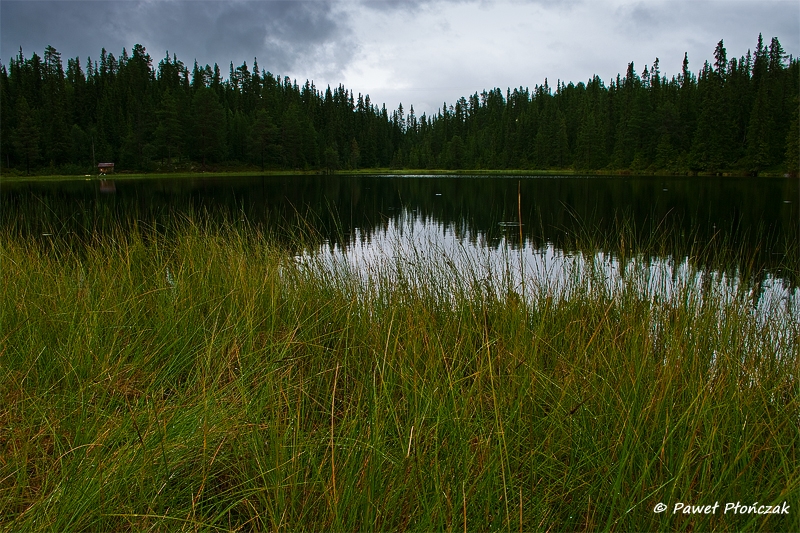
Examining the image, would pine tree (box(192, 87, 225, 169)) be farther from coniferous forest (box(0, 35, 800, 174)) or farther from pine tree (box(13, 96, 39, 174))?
pine tree (box(13, 96, 39, 174))

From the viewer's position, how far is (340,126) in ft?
299

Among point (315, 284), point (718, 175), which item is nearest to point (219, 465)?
point (315, 284)

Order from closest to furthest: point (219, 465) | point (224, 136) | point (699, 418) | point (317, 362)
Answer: point (699, 418) < point (219, 465) < point (317, 362) < point (224, 136)

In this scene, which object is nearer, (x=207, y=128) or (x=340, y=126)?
(x=207, y=128)

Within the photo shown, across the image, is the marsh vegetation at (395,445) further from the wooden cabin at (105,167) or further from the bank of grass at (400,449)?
the wooden cabin at (105,167)

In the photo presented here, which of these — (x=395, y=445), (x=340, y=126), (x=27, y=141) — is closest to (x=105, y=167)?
(x=27, y=141)

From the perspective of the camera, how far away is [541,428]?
229 centimetres

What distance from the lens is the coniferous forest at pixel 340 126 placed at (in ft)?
168

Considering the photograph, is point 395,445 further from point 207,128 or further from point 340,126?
point 340,126

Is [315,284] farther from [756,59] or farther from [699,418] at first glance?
[756,59]

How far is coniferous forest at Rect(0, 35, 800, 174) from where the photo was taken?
51156 mm

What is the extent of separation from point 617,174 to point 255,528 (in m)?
64.1

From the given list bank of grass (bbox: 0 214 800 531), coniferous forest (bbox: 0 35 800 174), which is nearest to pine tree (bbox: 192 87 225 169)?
coniferous forest (bbox: 0 35 800 174)

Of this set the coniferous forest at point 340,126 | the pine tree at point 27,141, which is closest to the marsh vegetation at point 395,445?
the coniferous forest at point 340,126
